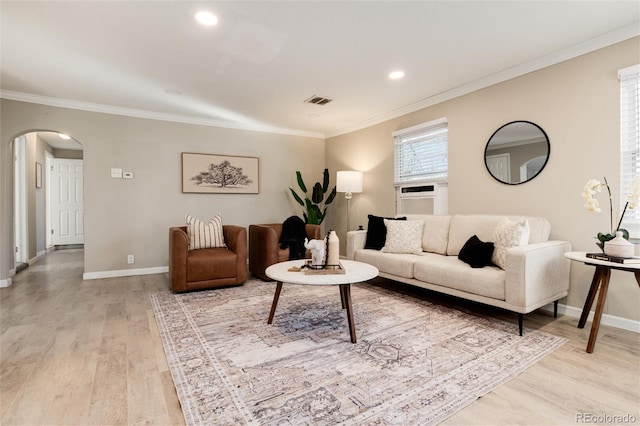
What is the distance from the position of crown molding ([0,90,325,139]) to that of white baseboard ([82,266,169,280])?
7.27 feet

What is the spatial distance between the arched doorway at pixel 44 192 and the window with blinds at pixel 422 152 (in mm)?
4695

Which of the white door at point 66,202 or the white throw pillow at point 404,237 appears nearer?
the white throw pillow at point 404,237

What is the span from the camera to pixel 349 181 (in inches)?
190

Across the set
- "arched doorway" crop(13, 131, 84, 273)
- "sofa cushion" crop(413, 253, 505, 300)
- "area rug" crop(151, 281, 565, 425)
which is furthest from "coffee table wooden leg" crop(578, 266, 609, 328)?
"arched doorway" crop(13, 131, 84, 273)

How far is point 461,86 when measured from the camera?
365 centimetres

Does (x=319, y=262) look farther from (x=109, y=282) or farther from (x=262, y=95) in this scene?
(x=109, y=282)

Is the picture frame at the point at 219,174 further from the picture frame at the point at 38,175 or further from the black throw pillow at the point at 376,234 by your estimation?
the picture frame at the point at 38,175


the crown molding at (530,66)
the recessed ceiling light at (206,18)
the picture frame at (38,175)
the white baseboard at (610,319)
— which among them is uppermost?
the recessed ceiling light at (206,18)

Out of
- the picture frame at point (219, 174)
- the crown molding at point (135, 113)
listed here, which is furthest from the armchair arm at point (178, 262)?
the crown molding at point (135, 113)

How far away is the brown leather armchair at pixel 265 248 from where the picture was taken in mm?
4039

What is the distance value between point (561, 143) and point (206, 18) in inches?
125

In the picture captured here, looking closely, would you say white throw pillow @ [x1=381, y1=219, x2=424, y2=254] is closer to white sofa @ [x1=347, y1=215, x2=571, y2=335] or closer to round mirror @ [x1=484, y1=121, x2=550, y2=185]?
white sofa @ [x1=347, y1=215, x2=571, y2=335]

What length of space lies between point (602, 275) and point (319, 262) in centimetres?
208

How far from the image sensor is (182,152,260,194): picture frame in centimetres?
488
